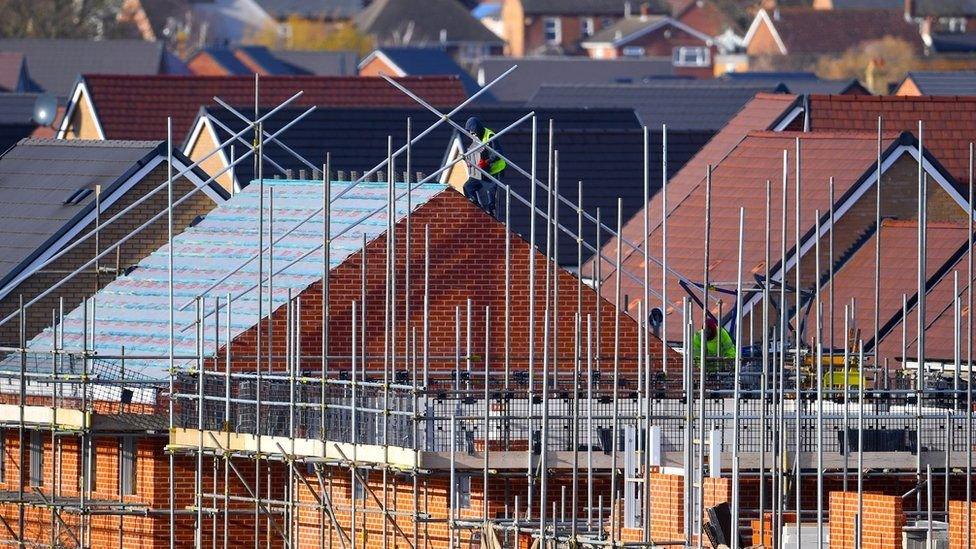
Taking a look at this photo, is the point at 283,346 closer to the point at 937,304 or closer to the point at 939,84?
the point at 937,304

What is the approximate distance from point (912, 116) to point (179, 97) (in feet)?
56.4

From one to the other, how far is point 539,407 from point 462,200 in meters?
3.98

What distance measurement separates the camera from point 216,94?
53.3 metres

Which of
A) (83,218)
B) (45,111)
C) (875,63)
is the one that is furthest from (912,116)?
(875,63)

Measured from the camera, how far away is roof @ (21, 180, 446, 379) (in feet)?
93.0

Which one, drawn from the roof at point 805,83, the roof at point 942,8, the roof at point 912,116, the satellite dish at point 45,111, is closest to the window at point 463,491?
the roof at point 912,116

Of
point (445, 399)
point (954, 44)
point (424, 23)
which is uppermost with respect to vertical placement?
point (424, 23)

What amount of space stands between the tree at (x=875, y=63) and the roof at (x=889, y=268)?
54.4m

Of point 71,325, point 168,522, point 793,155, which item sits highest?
point 793,155

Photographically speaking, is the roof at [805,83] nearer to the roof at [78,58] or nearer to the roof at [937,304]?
the roof at [78,58]

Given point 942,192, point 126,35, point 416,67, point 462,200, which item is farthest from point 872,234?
point 126,35

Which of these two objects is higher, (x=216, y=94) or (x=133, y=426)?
(x=216, y=94)

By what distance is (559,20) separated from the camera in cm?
13962

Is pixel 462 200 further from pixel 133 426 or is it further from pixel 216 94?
pixel 216 94
